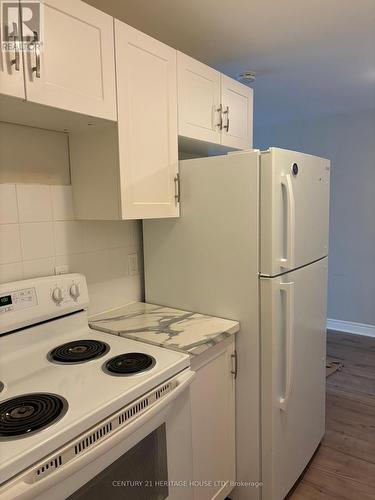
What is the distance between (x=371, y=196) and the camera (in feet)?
12.3

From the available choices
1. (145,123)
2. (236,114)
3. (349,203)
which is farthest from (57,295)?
(349,203)

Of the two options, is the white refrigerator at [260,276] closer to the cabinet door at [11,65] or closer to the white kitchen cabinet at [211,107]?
the white kitchen cabinet at [211,107]

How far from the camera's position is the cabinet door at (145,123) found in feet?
4.74

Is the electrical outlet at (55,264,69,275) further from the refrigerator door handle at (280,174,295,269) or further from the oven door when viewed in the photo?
the refrigerator door handle at (280,174,295,269)

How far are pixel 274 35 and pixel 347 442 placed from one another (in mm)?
2453

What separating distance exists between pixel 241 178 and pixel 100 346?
944 millimetres

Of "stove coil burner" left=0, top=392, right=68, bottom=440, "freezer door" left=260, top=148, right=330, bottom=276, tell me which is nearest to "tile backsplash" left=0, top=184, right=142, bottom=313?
"stove coil burner" left=0, top=392, right=68, bottom=440

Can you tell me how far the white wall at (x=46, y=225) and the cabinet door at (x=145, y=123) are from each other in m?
0.38

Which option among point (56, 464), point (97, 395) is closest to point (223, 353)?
point (97, 395)

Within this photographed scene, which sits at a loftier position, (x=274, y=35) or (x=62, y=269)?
(x=274, y=35)

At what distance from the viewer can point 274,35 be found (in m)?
1.91

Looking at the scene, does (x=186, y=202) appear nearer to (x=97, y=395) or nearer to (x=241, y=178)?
(x=241, y=178)

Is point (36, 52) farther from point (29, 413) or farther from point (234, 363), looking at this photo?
point (234, 363)

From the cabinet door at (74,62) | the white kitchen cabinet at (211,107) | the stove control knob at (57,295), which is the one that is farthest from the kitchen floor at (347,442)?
the cabinet door at (74,62)
